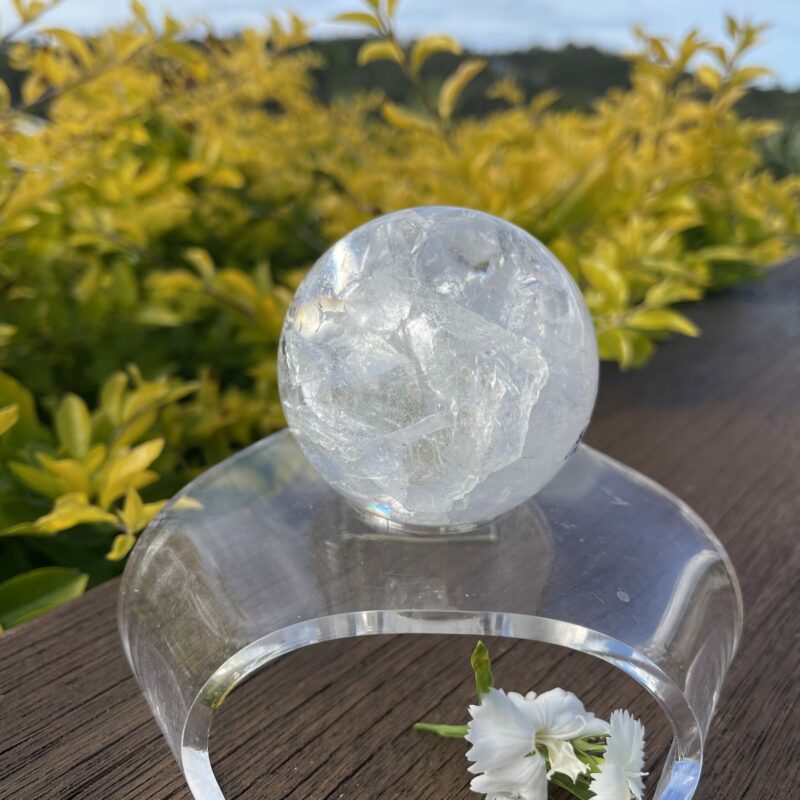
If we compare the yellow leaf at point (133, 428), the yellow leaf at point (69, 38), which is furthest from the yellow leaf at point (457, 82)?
the yellow leaf at point (133, 428)

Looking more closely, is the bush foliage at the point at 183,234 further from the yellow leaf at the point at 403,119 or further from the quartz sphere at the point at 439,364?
the quartz sphere at the point at 439,364

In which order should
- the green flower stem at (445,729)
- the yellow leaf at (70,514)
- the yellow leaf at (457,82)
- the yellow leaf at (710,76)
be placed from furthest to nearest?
1. the yellow leaf at (710,76)
2. the yellow leaf at (457,82)
3. the yellow leaf at (70,514)
4. the green flower stem at (445,729)

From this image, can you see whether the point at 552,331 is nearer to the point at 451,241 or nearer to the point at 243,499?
the point at 451,241

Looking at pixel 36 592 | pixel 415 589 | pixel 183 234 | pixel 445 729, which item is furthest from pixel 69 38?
pixel 445 729

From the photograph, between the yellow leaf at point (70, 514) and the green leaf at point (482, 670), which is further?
the yellow leaf at point (70, 514)

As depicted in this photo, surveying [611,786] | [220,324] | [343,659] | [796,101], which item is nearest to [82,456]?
[343,659]

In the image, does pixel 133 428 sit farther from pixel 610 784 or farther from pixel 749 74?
pixel 749 74

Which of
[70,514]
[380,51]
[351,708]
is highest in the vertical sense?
[380,51]

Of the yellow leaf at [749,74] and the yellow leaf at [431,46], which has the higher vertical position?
the yellow leaf at [431,46]
